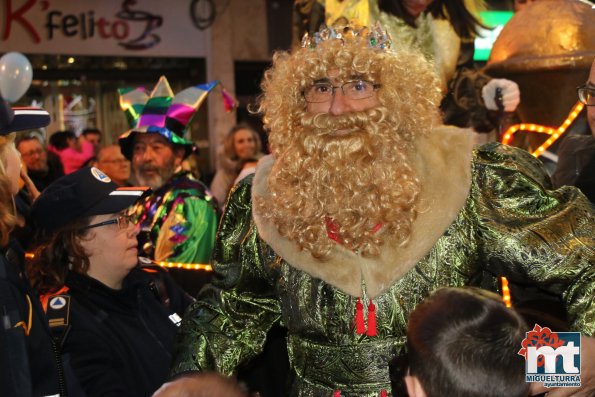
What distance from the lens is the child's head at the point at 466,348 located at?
1881mm

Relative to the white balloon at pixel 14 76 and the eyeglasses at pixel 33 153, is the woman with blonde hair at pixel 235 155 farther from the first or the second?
the white balloon at pixel 14 76

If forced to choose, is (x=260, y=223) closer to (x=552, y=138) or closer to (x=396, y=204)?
(x=396, y=204)

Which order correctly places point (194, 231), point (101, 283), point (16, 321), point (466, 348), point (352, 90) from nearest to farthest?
1. point (466, 348)
2. point (16, 321)
3. point (352, 90)
4. point (101, 283)
5. point (194, 231)

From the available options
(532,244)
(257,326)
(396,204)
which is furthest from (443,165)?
(257,326)

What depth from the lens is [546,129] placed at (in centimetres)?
443

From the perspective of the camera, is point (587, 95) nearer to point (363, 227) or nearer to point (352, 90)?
point (352, 90)

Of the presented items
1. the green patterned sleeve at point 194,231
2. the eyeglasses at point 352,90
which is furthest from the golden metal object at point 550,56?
the green patterned sleeve at point 194,231

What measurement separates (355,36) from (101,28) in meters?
10.3

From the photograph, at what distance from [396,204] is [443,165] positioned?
0.23 m

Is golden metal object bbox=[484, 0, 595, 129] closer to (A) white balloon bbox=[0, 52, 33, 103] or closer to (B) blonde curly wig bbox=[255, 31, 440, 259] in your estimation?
(B) blonde curly wig bbox=[255, 31, 440, 259]

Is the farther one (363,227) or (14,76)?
(14,76)

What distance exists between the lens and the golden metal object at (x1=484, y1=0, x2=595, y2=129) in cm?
453

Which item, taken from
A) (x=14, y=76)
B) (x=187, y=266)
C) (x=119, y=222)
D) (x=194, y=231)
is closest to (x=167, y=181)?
(x=194, y=231)

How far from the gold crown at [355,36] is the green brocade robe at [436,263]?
412 mm
